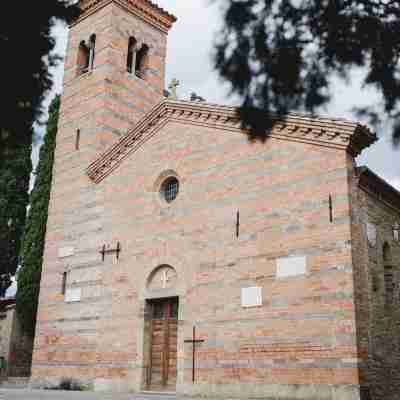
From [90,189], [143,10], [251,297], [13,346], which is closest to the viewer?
[251,297]

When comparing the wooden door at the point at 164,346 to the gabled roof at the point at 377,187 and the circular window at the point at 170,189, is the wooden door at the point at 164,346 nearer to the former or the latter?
the circular window at the point at 170,189

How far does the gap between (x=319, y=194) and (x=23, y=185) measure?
579 inches

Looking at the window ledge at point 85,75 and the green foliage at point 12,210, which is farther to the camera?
the green foliage at point 12,210

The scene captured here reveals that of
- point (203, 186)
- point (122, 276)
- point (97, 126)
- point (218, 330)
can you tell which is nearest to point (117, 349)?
point (122, 276)

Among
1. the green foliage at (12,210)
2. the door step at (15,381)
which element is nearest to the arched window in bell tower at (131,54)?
the green foliage at (12,210)

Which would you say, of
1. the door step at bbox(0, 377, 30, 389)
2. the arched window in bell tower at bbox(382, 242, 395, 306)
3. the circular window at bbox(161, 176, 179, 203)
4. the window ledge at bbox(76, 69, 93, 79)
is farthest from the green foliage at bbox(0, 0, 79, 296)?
the door step at bbox(0, 377, 30, 389)

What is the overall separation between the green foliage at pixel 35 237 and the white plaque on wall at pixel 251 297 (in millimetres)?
9685

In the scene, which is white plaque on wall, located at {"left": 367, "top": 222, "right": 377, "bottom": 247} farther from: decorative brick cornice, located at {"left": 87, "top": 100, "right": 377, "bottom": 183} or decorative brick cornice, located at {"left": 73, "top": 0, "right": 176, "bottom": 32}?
decorative brick cornice, located at {"left": 73, "top": 0, "right": 176, "bottom": 32}

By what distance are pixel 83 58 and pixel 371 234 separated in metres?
12.0

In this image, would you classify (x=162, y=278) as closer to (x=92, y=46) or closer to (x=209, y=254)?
(x=209, y=254)

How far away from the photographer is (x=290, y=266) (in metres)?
11.5

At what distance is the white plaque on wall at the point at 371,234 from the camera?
11.9 meters

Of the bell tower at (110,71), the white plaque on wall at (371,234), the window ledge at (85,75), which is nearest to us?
the white plaque on wall at (371,234)

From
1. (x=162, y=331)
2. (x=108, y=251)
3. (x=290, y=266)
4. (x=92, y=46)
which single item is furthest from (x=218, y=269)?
(x=92, y=46)
